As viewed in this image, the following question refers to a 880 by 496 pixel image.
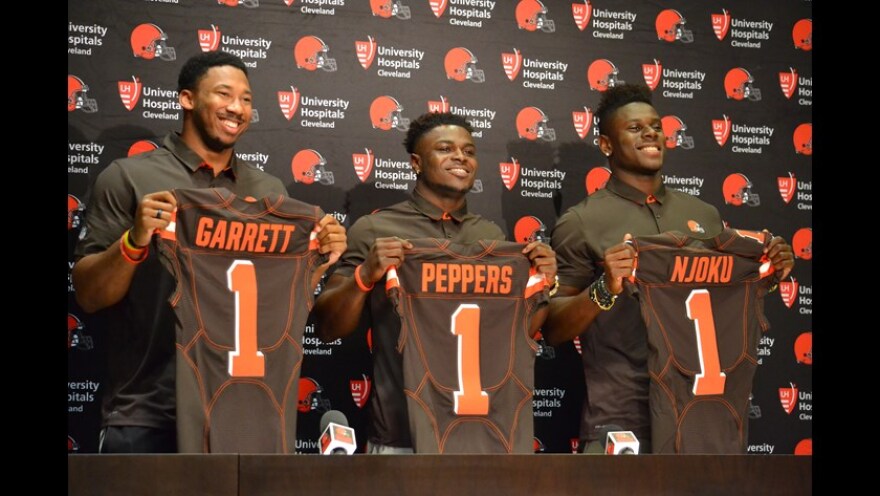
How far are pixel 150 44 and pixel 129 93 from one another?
242 mm

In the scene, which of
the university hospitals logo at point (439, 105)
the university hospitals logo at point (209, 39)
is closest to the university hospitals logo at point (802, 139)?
the university hospitals logo at point (439, 105)

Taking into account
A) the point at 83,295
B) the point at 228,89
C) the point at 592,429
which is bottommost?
the point at 592,429

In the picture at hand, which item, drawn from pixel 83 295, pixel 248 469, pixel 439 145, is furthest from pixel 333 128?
pixel 248 469

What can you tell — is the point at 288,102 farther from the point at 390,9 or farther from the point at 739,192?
the point at 739,192

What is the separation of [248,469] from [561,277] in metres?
1.86

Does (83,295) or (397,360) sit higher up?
(83,295)

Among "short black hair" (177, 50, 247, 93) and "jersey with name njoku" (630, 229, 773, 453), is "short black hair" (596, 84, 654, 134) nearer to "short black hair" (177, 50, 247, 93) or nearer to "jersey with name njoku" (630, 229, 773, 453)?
"jersey with name njoku" (630, 229, 773, 453)

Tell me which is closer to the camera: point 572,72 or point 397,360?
point 397,360

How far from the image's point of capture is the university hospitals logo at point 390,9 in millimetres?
4879

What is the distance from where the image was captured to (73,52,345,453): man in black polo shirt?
3598 millimetres

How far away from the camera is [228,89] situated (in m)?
3.99

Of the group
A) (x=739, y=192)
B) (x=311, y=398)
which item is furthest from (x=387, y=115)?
(x=739, y=192)

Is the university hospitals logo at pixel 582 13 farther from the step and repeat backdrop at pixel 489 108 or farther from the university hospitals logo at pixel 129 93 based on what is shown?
the university hospitals logo at pixel 129 93

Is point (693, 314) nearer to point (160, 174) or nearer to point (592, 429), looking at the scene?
point (592, 429)
